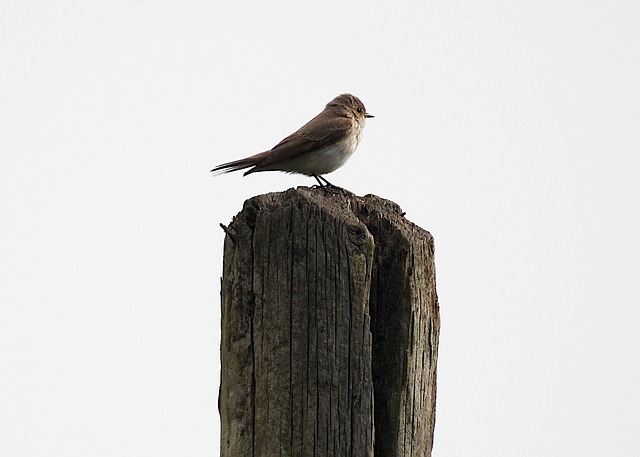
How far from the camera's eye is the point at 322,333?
3.21 metres

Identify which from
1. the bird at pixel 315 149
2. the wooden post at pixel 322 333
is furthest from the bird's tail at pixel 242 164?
the wooden post at pixel 322 333

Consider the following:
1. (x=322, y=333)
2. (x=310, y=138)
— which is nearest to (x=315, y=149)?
(x=310, y=138)

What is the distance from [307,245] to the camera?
3277 mm

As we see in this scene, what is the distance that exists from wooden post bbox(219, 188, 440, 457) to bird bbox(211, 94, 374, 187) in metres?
3.08

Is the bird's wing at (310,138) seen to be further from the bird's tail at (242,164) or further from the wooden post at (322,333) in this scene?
the wooden post at (322,333)

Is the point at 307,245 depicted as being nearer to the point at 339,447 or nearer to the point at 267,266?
the point at 267,266

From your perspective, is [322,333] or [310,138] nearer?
[322,333]

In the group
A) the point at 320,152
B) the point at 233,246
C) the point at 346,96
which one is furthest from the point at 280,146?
the point at 233,246

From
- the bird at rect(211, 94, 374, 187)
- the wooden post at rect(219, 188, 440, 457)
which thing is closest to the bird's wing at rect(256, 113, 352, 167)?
the bird at rect(211, 94, 374, 187)

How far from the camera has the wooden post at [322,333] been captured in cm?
322

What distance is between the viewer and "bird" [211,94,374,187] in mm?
6801

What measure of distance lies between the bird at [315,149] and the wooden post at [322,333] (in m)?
3.08

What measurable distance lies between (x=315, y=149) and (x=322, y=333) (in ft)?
12.8

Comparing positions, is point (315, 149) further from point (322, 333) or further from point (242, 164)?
point (322, 333)
